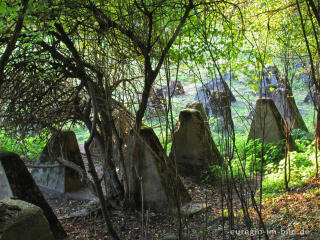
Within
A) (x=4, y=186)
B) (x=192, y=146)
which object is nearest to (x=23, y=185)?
(x=4, y=186)

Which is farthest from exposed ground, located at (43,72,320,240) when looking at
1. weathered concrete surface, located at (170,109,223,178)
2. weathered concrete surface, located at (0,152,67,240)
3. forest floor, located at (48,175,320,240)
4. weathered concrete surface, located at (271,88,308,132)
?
weathered concrete surface, located at (271,88,308,132)

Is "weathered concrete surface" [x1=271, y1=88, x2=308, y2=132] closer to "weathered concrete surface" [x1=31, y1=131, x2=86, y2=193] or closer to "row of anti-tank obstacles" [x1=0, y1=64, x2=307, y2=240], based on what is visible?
"row of anti-tank obstacles" [x1=0, y1=64, x2=307, y2=240]

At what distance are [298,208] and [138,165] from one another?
95.2 inches

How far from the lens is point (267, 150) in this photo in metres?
8.17

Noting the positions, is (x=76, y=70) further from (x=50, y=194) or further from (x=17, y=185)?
(x=50, y=194)

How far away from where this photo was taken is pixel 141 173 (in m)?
5.29

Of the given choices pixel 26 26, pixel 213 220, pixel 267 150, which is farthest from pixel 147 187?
pixel 267 150

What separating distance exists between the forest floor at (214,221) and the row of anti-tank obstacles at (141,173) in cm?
39

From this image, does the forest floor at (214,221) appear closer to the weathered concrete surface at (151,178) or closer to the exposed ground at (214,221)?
the exposed ground at (214,221)

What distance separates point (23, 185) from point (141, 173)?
184cm

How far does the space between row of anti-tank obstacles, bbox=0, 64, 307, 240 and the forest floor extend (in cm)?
39

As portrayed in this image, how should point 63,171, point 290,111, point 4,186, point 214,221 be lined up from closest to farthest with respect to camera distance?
point 4,186, point 214,221, point 290,111, point 63,171

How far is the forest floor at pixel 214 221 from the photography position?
11.4 feet

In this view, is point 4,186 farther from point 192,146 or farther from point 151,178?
point 192,146
